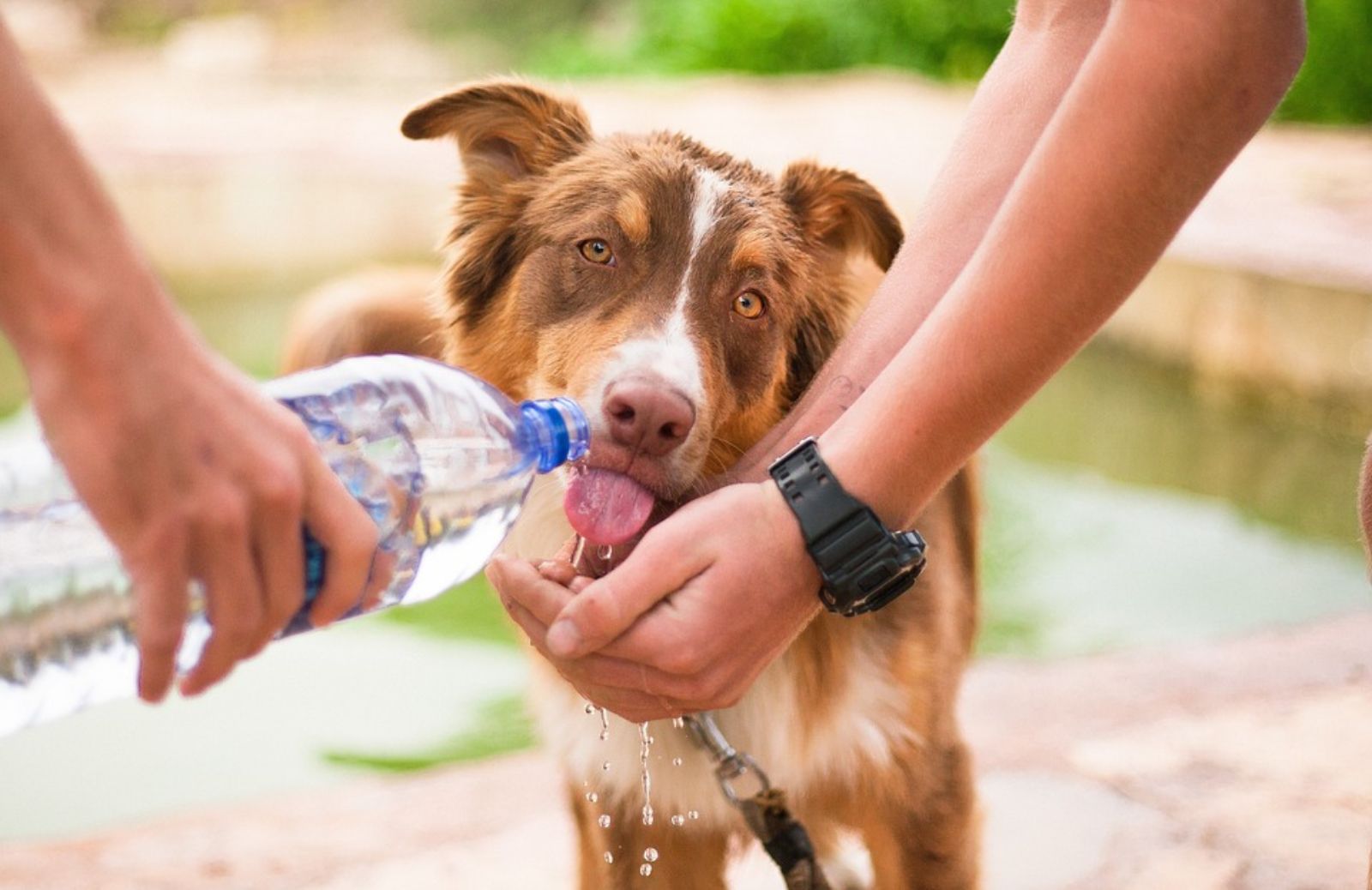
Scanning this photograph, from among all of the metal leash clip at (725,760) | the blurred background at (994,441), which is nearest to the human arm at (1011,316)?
the metal leash clip at (725,760)

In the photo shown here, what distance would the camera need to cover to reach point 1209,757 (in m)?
3.43

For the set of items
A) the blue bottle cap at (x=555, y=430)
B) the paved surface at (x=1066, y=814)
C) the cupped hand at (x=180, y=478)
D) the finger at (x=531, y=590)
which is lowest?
the paved surface at (x=1066, y=814)

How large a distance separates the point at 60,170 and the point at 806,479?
103 centimetres

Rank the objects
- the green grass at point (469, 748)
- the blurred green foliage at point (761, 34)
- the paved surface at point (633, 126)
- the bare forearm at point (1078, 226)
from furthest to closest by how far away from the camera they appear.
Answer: the blurred green foliage at point (761, 34) < the paved surface at point (633, 126) < the green grass at point (469, 748) < the bare forearm at point (1078, 226)

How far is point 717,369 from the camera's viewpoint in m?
2.40

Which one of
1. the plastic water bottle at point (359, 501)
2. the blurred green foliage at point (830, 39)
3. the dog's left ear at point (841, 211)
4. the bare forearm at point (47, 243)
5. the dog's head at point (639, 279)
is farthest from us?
the blurred green foliage at point (830, 39)

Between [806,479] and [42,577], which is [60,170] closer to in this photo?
[42,577]

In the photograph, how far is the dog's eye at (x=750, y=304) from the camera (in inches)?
99.3

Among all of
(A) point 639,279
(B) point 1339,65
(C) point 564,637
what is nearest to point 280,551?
(C) point 564,637

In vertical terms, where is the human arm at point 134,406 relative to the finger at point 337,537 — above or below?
above

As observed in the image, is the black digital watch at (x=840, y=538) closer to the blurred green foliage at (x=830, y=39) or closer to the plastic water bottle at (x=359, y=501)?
the plastic water bottle at (x=359, y=501)

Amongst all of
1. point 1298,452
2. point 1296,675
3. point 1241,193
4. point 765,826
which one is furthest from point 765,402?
point 1241,193

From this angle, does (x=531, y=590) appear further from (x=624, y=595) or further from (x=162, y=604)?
(x=162, y=604)

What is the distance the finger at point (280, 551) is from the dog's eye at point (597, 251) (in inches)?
59.5
